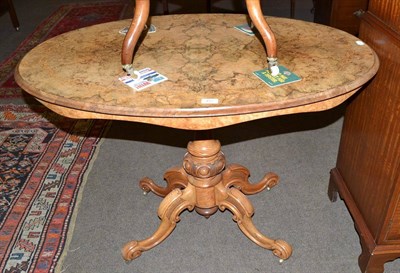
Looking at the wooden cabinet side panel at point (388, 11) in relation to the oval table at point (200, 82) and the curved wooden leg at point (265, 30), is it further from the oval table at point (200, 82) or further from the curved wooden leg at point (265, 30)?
the curved wooden leg at point (265, 30)

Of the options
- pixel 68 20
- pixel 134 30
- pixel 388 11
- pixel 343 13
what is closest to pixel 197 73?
pixel 134 30

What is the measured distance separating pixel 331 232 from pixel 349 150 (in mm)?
389

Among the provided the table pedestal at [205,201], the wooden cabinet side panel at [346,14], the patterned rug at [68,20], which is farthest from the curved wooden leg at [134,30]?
the patterned rug at [68,20]

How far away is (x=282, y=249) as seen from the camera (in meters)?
1.67

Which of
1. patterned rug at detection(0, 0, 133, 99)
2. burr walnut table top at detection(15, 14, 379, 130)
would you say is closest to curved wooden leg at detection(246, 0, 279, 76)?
burr walnut table top at detection(15, 14, 379, 130)

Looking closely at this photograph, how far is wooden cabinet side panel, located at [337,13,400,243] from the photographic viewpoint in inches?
52.4

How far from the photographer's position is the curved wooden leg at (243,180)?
195 centimetres

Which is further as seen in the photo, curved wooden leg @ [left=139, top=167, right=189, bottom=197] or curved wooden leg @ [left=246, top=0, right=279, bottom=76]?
curved wooden leg @ [left=139, top=167, right=189, bottom=197]

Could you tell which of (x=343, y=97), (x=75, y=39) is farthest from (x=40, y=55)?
(x=343, y=97)

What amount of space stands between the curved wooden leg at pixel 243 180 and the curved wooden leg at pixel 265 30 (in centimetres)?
79

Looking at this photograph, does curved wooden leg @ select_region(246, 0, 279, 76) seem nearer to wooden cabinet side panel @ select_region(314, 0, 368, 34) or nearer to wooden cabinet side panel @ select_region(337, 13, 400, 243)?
wooden cabinet side panel @ select_region(337, 13, 400, 243)

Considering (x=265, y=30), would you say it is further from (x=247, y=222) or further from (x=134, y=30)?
(x=247, y=222)

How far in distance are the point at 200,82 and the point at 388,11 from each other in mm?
663

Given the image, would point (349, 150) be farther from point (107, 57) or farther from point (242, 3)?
point (242, 3)
